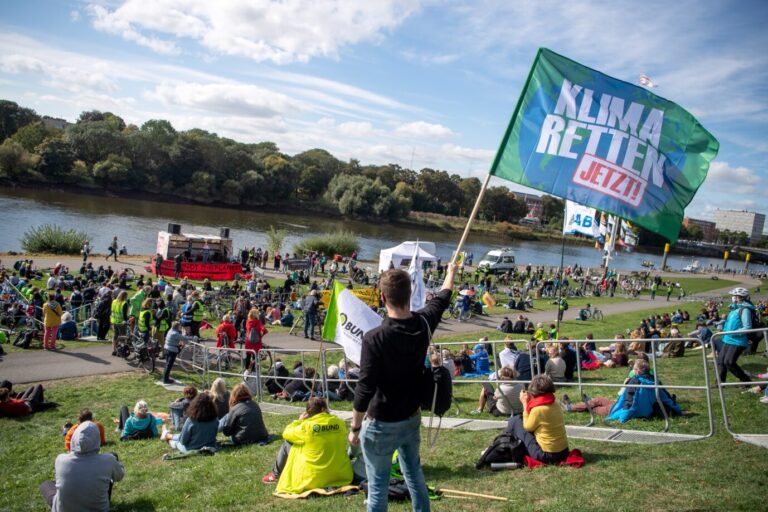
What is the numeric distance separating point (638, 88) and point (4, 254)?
121 ft

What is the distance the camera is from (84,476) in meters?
5.43

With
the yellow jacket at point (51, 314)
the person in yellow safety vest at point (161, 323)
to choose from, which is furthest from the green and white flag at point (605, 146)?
the yellow jacket at point (51, 314)

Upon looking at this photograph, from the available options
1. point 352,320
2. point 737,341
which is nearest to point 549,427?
point 352,320

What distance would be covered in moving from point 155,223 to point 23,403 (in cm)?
5437

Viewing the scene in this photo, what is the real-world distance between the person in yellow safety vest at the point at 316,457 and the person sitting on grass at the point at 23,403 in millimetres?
7041

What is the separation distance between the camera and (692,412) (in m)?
8.62

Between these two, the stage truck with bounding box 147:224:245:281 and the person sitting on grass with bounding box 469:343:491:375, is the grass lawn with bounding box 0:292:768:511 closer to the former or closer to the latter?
the person sitting on grass with bounding box 469:343:491:375

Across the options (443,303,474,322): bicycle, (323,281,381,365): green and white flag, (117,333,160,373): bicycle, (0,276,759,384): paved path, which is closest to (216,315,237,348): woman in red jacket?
(117,333,160,373): bicycle

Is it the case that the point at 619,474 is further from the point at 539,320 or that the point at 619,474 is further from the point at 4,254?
the point at 4,254

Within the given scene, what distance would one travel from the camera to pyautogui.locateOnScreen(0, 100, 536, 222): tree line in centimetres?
7931

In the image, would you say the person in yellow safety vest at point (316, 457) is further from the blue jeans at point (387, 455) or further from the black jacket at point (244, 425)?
the blue jeans at point (387, 455)

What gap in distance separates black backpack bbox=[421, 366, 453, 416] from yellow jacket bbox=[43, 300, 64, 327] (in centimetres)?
1538

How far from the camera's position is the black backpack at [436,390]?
3604 millimetres

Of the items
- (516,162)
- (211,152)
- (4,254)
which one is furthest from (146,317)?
(211,152)
